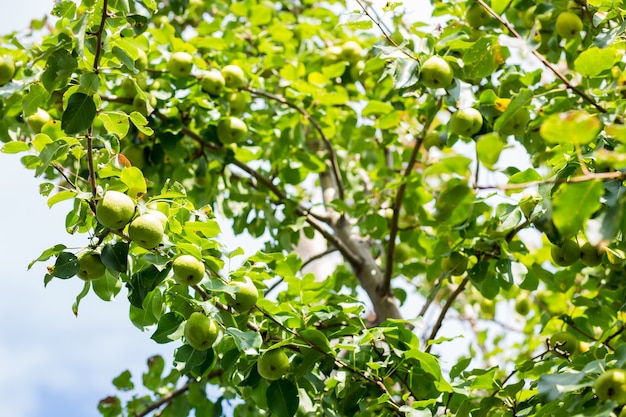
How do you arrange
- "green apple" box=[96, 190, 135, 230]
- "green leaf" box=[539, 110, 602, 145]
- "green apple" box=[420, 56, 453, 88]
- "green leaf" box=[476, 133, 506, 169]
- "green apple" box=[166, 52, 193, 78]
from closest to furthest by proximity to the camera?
"green leaf" box=[539, 110, 602, 145] < "green leaf" box=[476, 133, 506, 169] < "green apple" box=[96, 190, 135, 230] < "green apple" box=[420, 56, 453, 88] < "green apple" box=[166, 52, 193, 78]

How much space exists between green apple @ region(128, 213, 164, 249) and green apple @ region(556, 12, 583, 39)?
4.93 ft

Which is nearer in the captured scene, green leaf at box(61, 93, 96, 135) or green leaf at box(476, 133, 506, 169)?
green leaf at box(476, 133, 506, 169)

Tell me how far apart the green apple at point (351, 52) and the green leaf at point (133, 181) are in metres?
1.60

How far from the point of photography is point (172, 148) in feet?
9.38

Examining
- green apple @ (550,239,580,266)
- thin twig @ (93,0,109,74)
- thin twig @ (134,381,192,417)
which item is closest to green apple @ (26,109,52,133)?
thin twig @ (93,0,109,74)

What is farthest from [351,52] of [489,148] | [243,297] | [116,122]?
[489,148]

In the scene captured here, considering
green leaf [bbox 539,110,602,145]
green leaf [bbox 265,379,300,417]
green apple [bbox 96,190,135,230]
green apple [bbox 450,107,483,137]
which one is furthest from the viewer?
green apple [bbox 450,107,483,137]

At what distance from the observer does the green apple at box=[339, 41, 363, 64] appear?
10.6 feet

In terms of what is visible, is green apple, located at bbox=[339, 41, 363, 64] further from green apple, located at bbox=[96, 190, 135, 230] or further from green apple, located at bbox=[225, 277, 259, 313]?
green apple, located at bbox=[96, 190, 135, 230]

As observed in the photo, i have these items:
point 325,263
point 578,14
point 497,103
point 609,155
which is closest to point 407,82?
point 497,103

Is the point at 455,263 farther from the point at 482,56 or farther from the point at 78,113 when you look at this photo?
the point at 78,113

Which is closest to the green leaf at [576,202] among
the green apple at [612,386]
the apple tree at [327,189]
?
the apple tree at [327,189]

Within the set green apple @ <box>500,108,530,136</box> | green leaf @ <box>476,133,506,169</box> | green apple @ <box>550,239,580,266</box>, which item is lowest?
green apple @ <box>550,239,580,266</box>

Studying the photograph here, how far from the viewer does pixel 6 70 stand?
2.47 metres
